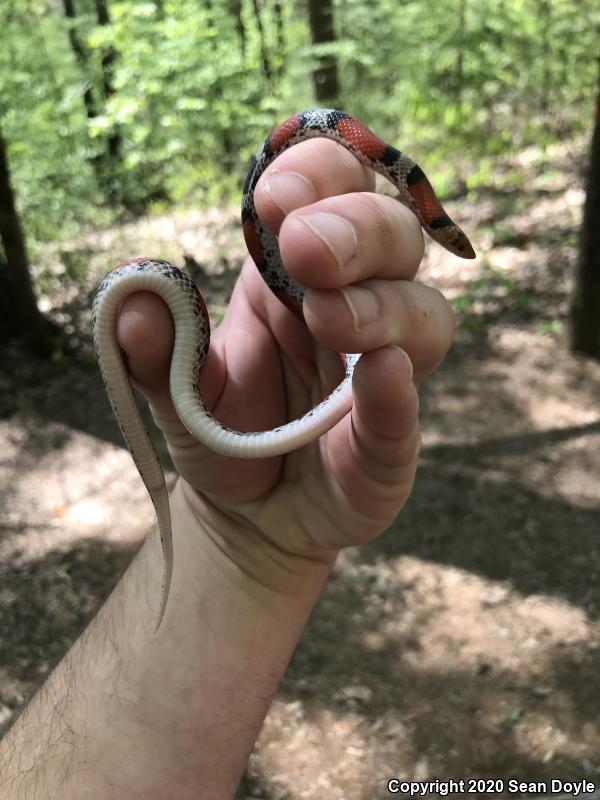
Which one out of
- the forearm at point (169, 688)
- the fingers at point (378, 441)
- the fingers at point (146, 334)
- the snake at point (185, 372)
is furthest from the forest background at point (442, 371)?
the fingers at point (146, 334)

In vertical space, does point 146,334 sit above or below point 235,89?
above

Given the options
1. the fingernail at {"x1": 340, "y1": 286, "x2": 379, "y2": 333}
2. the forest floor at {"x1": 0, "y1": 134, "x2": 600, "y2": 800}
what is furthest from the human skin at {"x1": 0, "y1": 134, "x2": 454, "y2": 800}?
the forest floor at {"x1": 0, "y1": 134, "x2": 600, "y2": 800}

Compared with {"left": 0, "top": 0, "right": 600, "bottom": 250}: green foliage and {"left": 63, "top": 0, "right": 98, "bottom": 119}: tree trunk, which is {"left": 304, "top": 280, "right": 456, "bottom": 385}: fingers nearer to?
{"left": 0, "top": 0, "right": 600, "bottom": 250}: green foliage

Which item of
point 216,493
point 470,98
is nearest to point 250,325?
point 216,493

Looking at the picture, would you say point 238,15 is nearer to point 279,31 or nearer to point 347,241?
point 279,31

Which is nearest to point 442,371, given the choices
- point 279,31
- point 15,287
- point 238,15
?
point 15,287

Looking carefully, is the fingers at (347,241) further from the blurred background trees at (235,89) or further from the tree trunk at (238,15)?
the tree trunk at (238,15)
